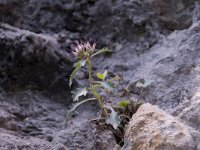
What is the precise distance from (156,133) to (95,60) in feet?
3.03

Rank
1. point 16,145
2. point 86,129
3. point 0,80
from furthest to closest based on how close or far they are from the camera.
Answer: point 0,80 → point 86,129 → point 16,145

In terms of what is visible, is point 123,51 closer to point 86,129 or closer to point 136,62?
point 136,62

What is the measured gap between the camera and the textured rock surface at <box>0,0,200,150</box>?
1.47 metres

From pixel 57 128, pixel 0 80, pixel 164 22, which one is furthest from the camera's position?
pixel 164 22

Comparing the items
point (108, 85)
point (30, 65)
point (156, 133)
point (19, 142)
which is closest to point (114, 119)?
point (108, 85)

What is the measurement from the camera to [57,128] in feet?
5.27

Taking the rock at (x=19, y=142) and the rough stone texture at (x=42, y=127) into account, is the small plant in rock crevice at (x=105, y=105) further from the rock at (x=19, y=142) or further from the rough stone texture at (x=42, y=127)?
the rock at (x=19, y=142)

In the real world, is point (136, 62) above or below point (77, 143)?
above

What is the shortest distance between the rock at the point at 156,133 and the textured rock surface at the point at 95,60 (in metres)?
0.05

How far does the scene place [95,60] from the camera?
78.9 inches

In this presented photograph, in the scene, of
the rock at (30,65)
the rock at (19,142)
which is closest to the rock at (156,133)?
the rock at (19,142)

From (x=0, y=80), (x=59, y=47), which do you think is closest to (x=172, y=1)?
(x=59, y=47)

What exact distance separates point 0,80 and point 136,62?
2.29 feet

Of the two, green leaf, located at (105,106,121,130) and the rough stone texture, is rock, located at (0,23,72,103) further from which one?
green leaf, located at (105,106,121,130)
